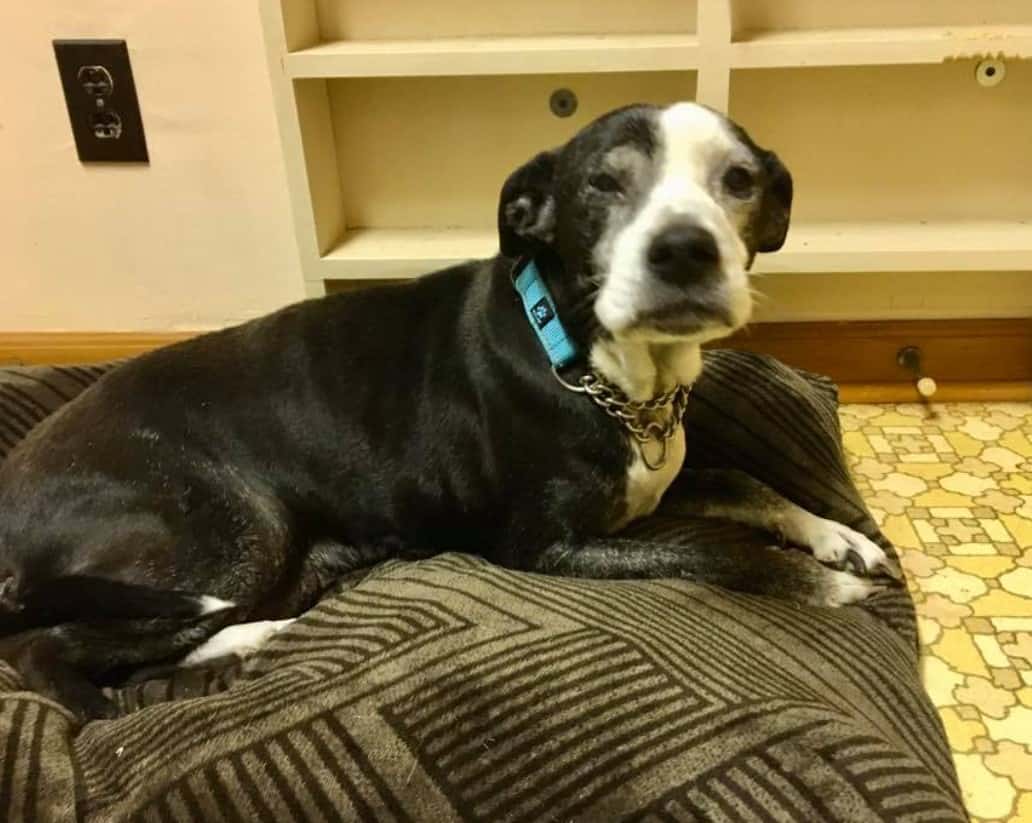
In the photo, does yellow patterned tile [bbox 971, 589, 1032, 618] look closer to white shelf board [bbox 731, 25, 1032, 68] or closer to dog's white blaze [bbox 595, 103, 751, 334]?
dog's white blaze [bbox 595, 103, 751, 334]

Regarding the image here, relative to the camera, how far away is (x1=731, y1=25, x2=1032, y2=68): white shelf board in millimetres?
1723

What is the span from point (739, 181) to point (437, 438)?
22.3 inches

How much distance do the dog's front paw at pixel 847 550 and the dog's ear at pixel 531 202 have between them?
2.02 feet

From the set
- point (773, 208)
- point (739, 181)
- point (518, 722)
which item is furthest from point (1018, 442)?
point (518, 722)

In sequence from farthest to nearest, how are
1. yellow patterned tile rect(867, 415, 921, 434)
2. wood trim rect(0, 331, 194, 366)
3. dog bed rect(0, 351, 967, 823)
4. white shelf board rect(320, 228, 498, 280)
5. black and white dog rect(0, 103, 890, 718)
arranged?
wood trim rect(0, 331, 194, 366)
yellow patterned tile rect(867, 415, 921, 434)
white shelf board rect(320, 228, 498, 280)
black and white dog rect(0, 103, 890, 718)
dog bed rect(0, 351, 967, 823)

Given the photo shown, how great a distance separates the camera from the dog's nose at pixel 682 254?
3.82 feet

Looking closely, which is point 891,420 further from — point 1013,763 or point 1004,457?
point 1013,763

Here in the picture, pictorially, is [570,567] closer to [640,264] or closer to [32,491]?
[640,264]

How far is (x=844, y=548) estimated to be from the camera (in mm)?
1497

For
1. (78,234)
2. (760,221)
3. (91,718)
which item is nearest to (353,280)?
(78,234)

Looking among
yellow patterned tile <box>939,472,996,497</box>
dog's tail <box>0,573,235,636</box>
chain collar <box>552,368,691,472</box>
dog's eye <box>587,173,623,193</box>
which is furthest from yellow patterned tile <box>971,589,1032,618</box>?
dog's tail <box>0,573,235,636</box>

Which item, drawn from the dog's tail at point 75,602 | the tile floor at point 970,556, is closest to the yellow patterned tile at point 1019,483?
the tile floor at point 970,556

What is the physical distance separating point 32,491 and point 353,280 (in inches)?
34.1

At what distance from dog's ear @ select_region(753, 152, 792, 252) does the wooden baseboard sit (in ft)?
2.24
